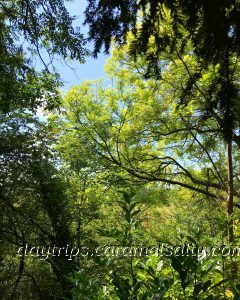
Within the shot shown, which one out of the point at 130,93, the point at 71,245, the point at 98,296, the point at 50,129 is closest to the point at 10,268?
the point at 71,245

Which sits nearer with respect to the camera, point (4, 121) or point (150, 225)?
point (4, 121)

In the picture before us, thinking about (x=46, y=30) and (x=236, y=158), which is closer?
(x=46, y=30)

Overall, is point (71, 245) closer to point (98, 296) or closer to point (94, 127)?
point (94, 127)

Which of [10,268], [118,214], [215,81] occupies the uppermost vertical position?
[118,214]

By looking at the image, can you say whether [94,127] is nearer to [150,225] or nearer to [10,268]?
[10,268]

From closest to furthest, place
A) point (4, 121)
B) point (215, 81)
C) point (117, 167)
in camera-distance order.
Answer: point (215, 81) → point (117, 167) → point (4, 121)

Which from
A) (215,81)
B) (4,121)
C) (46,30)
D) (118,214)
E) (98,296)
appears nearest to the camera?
(98,296)

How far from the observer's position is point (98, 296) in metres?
1.81

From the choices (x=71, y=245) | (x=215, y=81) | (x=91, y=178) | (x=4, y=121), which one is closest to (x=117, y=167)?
(x=91, y=178)

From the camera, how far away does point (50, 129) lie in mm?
9977

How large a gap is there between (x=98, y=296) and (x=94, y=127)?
7.24 meters

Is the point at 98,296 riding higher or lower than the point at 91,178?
lower

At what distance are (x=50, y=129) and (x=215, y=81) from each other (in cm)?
829

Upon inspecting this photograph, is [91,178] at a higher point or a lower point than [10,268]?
higher
